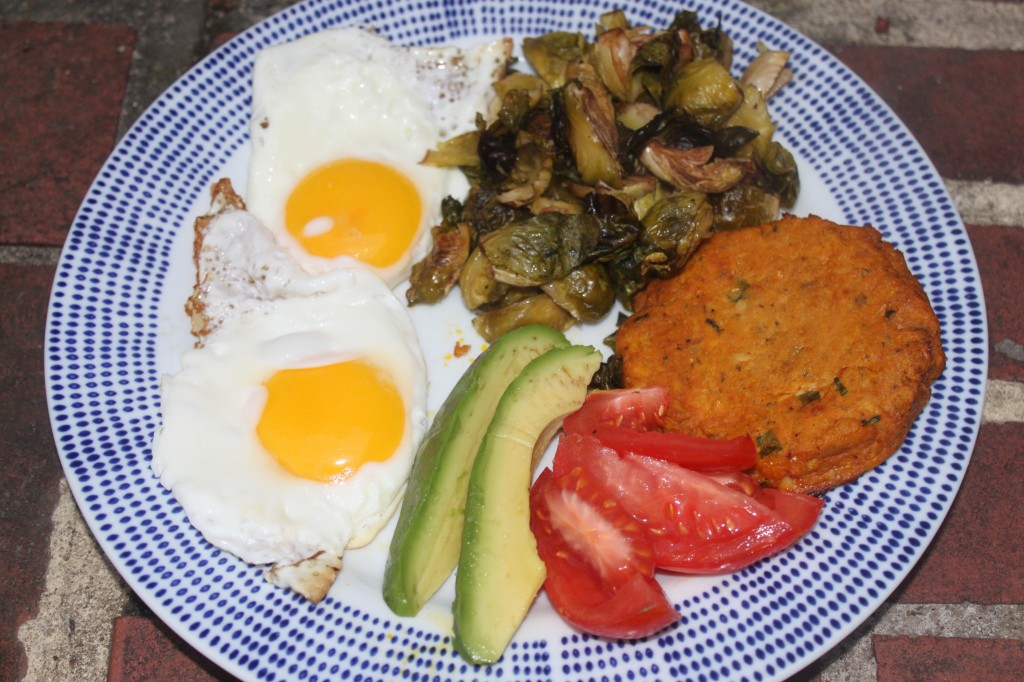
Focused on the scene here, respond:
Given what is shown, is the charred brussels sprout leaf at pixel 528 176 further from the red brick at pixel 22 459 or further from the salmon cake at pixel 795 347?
the red brick at pixel 22 459

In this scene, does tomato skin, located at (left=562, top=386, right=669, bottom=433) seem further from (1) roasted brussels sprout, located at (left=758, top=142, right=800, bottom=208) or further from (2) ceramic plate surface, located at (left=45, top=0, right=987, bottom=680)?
(1) roasted brussels sprout, located at (left=758, top=142, right=800, bottom=208)

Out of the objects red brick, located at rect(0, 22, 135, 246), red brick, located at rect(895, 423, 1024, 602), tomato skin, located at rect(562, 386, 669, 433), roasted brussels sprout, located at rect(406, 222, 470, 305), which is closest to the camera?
tomato skin, located at rect(562, 386, 669, 433)

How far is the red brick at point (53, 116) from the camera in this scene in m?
3.93

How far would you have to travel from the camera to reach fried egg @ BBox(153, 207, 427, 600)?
2.95 meters

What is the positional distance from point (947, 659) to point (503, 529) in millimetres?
1672

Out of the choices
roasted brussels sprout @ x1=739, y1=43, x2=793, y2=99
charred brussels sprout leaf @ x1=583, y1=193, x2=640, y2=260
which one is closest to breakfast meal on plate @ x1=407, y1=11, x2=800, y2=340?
charred brussels sprout leaf @ x1=583, y1=193, x2=640, y2=260

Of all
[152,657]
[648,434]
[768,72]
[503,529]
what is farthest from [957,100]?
[152,657]

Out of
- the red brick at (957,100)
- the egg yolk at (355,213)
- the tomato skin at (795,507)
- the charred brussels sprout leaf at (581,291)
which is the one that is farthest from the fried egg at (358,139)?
the red brick at (957,100)

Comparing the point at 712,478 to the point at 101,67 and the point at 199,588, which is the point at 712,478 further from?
the point at 101,67

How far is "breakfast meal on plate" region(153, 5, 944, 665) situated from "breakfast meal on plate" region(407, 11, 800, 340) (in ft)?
0.04

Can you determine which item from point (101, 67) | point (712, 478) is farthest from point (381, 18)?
point (712, 478)

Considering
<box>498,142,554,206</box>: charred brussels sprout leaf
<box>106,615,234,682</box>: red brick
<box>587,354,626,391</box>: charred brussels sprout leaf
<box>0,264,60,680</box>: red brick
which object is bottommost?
<box>106,615,234,682</box>: red brick

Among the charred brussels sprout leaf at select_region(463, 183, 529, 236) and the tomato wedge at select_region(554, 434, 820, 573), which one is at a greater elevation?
the charred brussels sprout leaf at select_region(463, 183, 529, 236)

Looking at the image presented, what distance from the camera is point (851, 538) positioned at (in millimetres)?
2883
